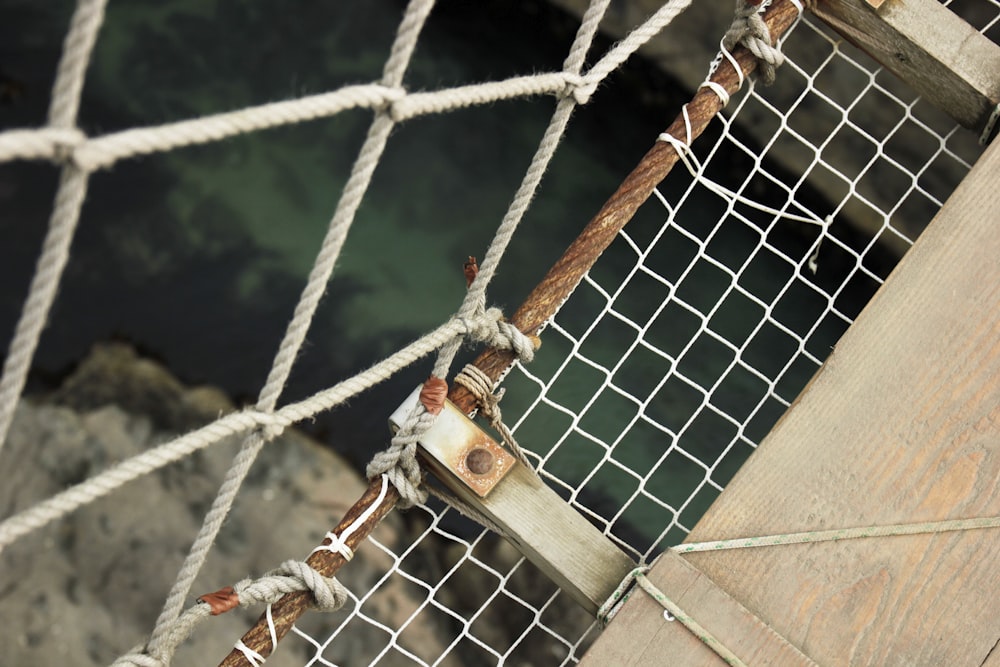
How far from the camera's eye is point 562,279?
119 centimetres

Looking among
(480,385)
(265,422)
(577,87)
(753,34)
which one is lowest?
(265,422)

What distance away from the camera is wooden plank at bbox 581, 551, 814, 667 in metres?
1.00

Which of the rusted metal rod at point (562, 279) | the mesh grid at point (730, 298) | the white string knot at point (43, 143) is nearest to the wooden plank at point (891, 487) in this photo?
the rusted metal rod at point (562, 279)

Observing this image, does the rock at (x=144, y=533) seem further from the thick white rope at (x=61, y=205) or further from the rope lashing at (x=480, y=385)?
the thick white rope at (x=61, y=205)

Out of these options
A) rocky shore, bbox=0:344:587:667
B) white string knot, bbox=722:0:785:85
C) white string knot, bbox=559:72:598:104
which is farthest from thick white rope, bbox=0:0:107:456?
rocky shore, bbox=0:344:587:667

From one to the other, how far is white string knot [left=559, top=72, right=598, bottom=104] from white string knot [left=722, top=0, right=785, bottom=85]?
34 centimetres

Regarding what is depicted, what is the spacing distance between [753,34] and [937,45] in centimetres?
32

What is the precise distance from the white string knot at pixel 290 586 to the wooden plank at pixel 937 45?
1210 mm

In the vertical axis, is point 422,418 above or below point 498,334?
below

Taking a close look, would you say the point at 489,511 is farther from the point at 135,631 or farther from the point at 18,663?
the point at 18,663

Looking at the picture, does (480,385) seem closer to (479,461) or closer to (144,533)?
(479,461)

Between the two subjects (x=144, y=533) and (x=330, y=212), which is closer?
(x=144, y=533)

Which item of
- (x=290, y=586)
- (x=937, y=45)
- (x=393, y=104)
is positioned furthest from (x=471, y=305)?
(x=937, y=45)

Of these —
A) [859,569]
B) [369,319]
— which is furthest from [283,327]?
[859,569]
